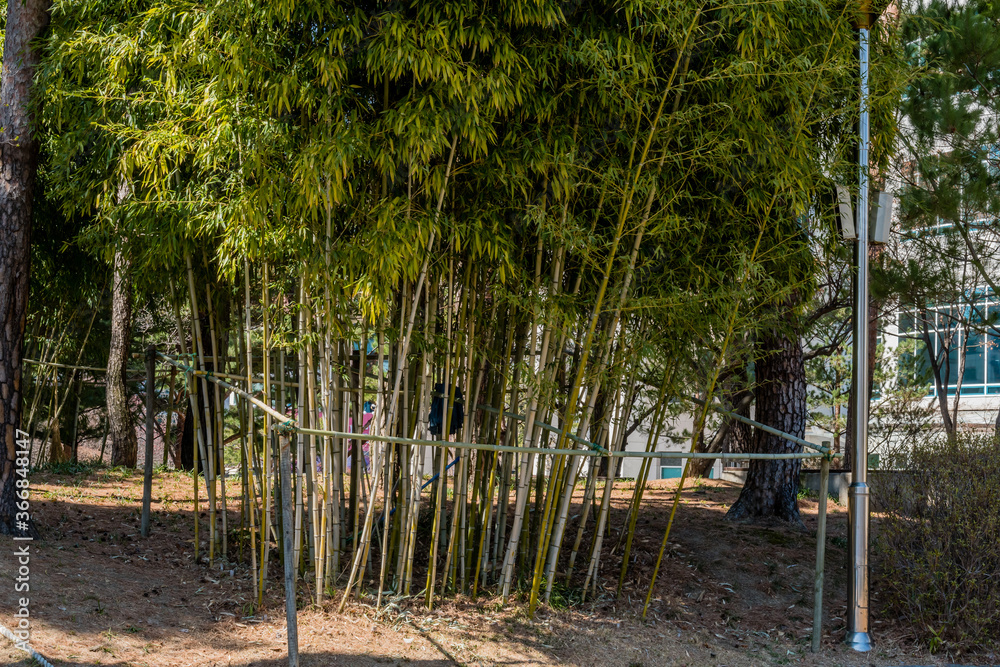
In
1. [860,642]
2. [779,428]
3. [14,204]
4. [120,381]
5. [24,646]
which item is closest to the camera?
[24,646]

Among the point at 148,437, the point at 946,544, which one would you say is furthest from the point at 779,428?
the point at 148,437

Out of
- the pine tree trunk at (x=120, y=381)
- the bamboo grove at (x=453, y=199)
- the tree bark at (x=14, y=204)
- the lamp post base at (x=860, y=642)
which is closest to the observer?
the bamboo grove at (x=453, y=199)

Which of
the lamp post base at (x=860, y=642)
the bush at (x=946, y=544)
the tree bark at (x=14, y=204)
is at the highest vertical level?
the tree bark at (x=14, y=204)

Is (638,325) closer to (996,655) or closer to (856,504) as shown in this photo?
(856,504)

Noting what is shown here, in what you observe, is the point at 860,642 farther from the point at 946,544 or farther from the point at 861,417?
the point at 861,417

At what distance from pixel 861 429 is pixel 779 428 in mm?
1714

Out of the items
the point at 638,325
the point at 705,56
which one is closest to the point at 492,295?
the point at 638,325

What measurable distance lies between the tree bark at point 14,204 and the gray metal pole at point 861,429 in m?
4.05

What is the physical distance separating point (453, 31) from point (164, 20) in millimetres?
1252

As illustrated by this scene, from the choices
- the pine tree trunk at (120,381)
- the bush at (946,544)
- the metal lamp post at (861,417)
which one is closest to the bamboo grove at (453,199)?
the metal lamp post at (861,417)

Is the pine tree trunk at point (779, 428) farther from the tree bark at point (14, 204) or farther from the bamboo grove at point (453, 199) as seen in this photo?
the tree bark at point (14, 204)

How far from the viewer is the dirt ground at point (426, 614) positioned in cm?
330

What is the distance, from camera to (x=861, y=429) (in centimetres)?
381

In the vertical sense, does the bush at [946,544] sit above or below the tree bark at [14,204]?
below
